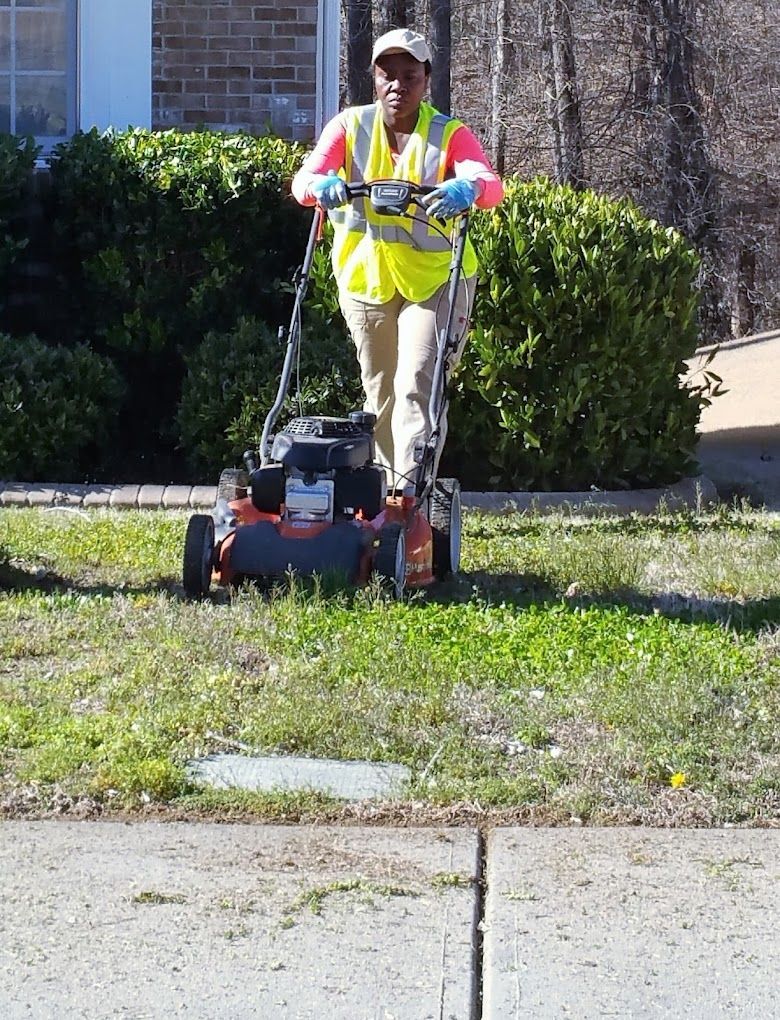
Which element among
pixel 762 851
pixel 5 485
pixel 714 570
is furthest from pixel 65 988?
pixel 5 485

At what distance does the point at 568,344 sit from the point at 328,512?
305 cm

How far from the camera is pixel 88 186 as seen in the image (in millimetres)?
9305

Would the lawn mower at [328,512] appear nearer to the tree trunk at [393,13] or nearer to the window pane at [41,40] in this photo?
the window pane at [41,40]

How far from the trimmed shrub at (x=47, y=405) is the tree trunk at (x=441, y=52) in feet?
46.1

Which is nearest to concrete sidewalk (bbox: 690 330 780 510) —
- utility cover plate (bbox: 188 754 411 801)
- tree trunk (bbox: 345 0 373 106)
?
utility cover plate (bbox: 188 754 411 801)

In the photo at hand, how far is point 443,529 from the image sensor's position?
6699mm

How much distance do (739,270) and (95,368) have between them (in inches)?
648

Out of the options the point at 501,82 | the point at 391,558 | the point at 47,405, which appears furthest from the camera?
the point at 501,82

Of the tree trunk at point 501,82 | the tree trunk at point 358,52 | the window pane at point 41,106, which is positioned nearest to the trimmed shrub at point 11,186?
the window pane at point 41,106

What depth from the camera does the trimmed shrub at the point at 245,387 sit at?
884 cm

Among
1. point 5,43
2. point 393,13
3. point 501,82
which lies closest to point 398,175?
point 5,43

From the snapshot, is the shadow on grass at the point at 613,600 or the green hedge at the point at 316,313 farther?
the green hedge at the point at 316,313

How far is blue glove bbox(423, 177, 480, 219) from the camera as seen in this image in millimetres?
6109

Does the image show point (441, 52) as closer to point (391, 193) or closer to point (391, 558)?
point (391, 193)
